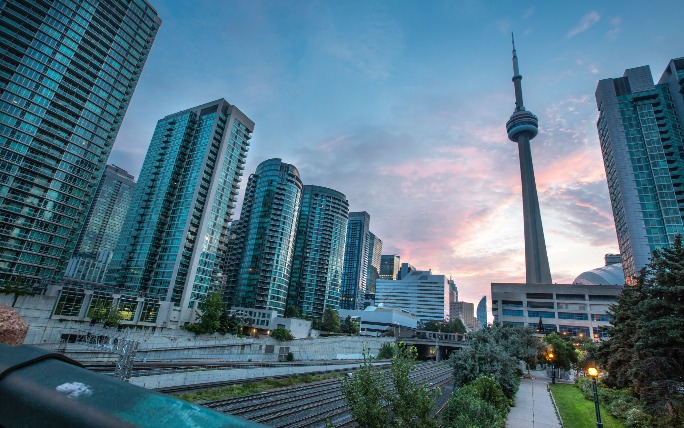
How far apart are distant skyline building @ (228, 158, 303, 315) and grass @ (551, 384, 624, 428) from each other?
340 ft

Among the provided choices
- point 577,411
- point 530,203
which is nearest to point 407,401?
point 577,411

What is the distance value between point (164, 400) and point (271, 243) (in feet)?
468

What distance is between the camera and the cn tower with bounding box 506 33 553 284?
152 meters

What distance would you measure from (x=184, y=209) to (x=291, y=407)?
89.0 meters

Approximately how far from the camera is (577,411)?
33781 millimetres

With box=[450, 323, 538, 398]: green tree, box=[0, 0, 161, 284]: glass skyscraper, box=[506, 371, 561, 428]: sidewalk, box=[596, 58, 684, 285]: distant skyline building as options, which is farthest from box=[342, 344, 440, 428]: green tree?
box=[596, 58, 684, 285]: distant skyline building

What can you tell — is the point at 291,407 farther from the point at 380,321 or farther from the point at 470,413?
the point at 380,321

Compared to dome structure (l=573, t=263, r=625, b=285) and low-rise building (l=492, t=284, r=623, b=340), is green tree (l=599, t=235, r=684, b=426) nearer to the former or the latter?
low-rise building (l=492, t=284, r=623, b=340)

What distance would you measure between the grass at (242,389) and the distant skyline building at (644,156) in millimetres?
124153

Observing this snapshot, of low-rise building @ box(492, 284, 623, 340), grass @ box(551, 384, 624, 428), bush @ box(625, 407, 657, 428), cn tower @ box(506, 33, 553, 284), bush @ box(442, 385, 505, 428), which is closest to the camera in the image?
bush @ box(442, 385, 505, 428)

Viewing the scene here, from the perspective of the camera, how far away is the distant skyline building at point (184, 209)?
3888 inches

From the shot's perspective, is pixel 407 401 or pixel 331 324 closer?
pixel 407 401

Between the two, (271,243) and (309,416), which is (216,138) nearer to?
(271,243)

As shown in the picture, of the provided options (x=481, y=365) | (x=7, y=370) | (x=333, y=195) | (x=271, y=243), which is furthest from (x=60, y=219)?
(x=333, y=195)
